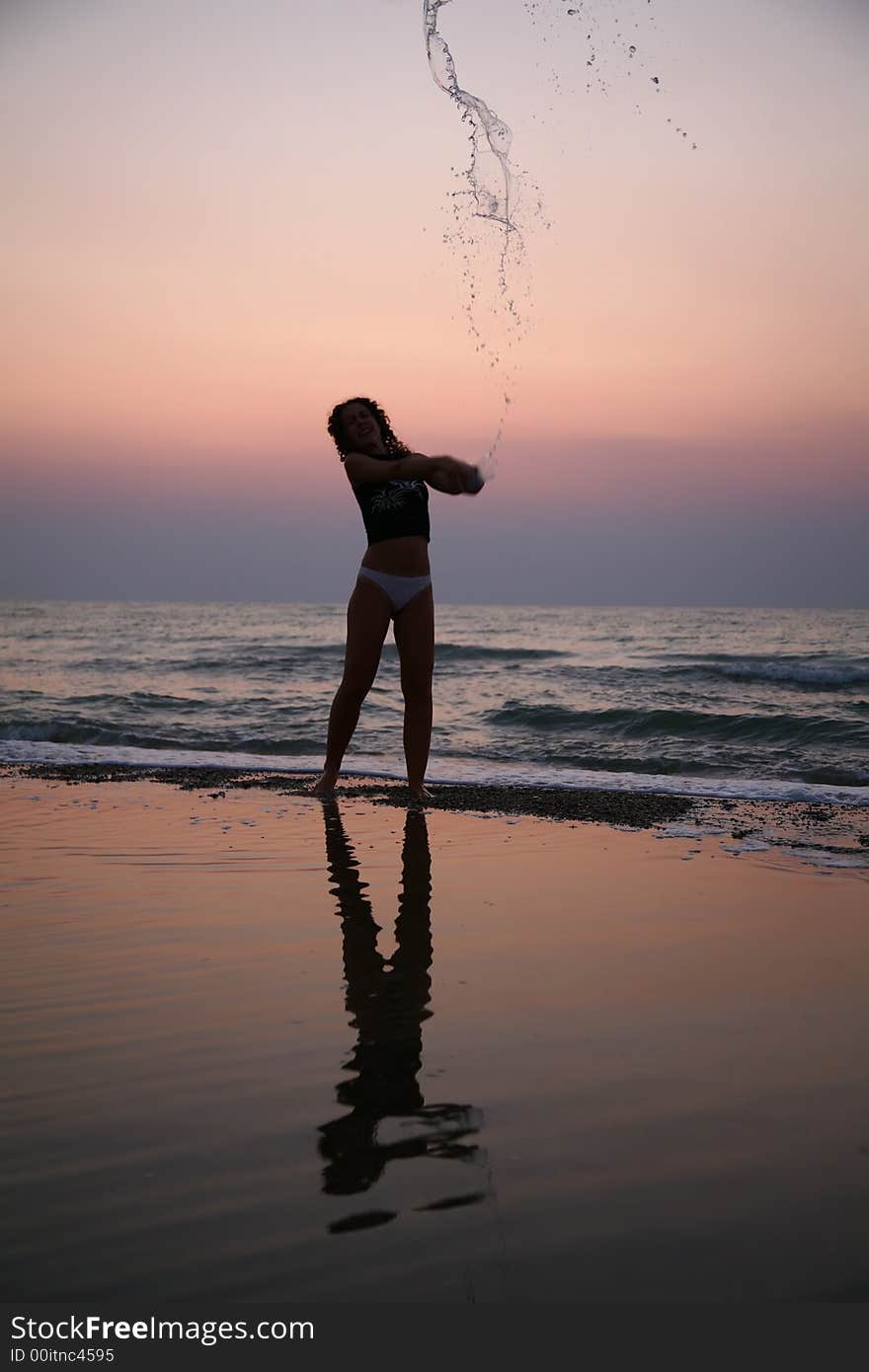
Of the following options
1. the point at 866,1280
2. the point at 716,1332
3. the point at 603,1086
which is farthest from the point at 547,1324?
the point at 603,1086

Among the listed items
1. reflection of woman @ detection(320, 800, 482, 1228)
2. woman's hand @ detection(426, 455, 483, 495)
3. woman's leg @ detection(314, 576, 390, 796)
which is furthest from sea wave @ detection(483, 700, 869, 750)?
reflection of woman @ detection(320, 800, 482, 1228)

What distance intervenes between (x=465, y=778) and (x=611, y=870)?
10.9 feet

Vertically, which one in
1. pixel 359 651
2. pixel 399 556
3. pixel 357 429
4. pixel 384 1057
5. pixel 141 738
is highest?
pixel 357 429

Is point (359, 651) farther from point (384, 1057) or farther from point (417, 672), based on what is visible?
point (384, 1057)

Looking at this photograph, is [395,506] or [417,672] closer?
[395,506]

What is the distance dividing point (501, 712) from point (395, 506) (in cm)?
616

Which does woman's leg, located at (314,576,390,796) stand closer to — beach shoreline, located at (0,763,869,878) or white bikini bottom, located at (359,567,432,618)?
white bikini bottom, located at (359,567,432,618)

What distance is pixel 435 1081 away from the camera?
212 centimetres

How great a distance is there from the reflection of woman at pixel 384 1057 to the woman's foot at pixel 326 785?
2415 mm

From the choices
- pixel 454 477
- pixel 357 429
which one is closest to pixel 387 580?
pixel 357 429

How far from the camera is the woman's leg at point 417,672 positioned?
6008mm

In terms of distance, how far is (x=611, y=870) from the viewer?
411 cm

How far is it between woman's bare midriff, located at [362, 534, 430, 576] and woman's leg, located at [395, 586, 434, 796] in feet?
0.55

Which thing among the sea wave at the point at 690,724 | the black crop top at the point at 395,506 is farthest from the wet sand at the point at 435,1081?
the sea wave at the point at 690,724
